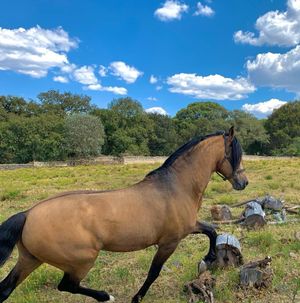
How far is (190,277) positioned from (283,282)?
126 centimetres

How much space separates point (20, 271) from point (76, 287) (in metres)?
0.66

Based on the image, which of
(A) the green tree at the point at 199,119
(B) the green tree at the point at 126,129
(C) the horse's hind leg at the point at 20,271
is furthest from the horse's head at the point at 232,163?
(A) the green tree at the point at 199,119

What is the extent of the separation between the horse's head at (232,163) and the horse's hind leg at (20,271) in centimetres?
270

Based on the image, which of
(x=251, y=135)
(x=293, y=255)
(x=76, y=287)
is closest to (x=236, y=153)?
(x=293, y=255)

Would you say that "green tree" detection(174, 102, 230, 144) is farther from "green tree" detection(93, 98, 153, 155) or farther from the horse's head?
the horse's head

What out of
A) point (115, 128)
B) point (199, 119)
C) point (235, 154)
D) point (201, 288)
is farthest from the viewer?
point (199, 119)

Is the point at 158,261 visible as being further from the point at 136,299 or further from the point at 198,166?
the point at 198,166

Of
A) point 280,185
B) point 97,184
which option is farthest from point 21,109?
point 280,185

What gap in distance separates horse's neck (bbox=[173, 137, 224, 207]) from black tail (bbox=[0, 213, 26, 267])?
1977 millimetres

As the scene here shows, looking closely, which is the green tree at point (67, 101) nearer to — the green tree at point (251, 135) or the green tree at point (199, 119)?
the green tree at point (199, 119)

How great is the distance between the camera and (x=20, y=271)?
4.35 metres

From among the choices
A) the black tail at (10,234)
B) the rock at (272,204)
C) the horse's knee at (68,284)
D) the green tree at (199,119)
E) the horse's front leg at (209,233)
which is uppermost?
the green tree at (199,119)

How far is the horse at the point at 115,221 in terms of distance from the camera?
4078mm

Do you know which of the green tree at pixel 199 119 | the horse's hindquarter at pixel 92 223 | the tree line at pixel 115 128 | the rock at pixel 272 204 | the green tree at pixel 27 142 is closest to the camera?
the horse's hindquarter at pixel 92 223
